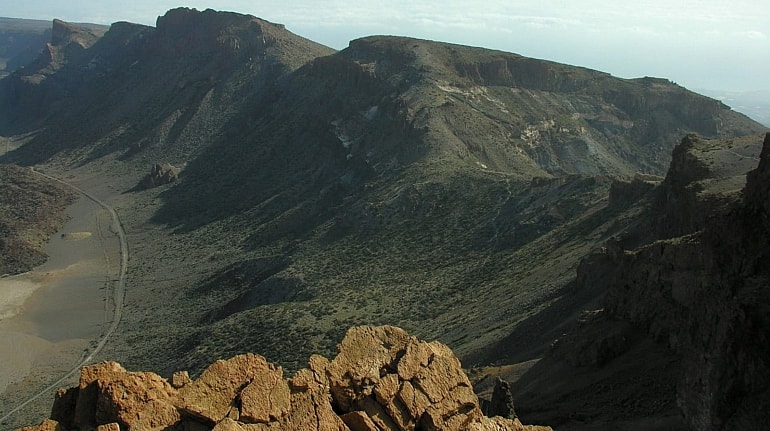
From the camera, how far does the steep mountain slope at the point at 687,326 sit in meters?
14.8

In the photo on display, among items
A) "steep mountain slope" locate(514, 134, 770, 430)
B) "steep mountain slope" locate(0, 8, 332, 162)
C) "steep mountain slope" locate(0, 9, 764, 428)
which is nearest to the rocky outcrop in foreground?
"steep mountain slope" locate(514, 134, 770, 430)

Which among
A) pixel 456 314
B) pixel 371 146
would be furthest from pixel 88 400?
pixel 371 146

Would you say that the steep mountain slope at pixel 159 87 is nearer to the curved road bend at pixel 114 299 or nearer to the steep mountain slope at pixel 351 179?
the steep mountain slope at pixel 351 179

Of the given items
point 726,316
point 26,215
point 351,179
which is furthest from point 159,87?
point 726,316

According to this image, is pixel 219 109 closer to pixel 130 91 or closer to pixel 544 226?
pixel 130 91

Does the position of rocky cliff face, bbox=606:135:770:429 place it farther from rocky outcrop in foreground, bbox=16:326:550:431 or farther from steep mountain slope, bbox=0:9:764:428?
steep mountain slope, bbox=0:9:764:428

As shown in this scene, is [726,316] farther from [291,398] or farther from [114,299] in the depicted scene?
[114,299]

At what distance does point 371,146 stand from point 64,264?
3156 cm

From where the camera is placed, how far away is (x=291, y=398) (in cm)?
1175

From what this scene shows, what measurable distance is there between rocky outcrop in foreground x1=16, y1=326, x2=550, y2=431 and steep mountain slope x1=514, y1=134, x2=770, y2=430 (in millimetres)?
5153

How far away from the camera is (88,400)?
40.7ft

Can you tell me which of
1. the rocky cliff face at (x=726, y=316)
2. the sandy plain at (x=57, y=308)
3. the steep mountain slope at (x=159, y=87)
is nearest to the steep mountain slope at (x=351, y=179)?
the steep mountain slope at (x=159, y=87)

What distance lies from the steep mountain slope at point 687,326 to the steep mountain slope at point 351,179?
6.23 metres

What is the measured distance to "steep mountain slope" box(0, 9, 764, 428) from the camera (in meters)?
41.7
